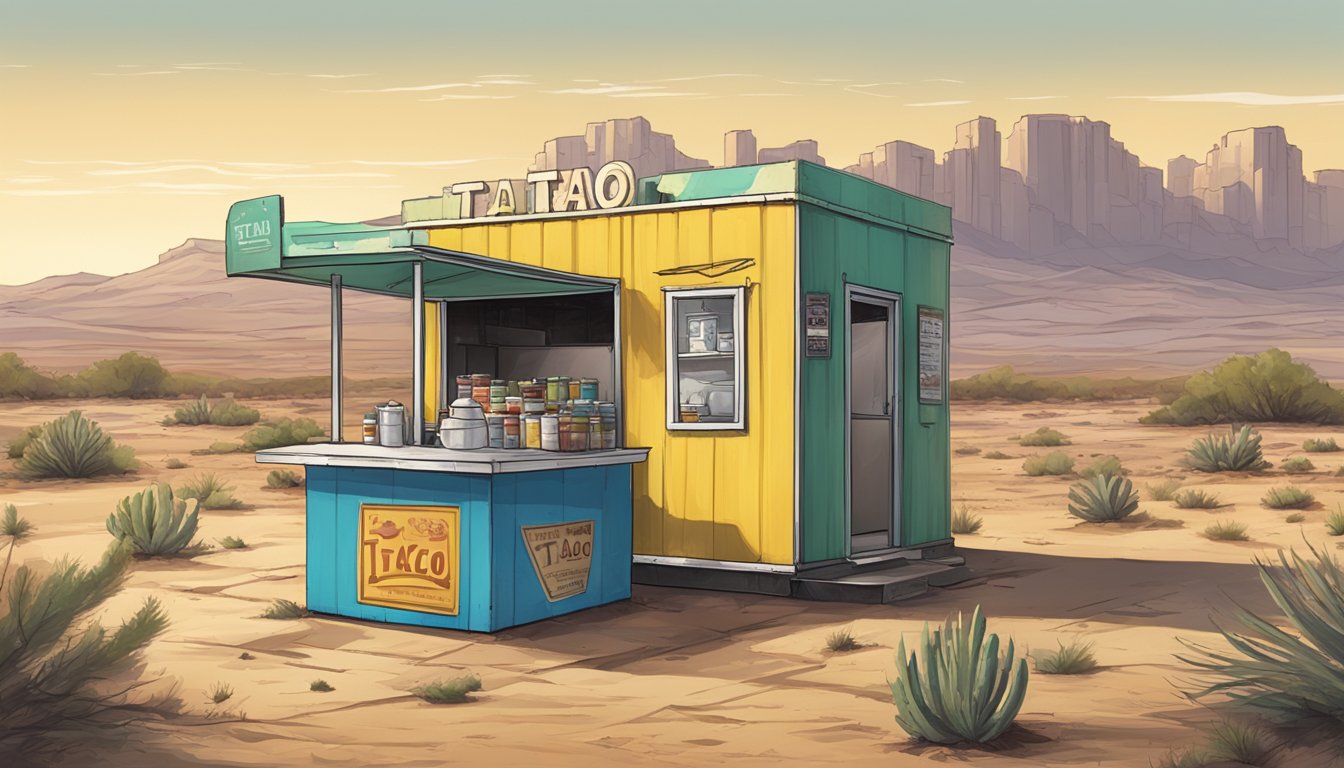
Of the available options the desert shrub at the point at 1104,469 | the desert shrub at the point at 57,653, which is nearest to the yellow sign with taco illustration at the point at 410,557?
the desert shrub at the point at 57,653

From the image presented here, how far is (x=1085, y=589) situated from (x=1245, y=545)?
14.2ft

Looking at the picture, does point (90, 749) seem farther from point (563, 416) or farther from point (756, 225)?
point (756, 225)

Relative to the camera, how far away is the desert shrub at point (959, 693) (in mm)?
5836

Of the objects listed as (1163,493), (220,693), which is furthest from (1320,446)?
(220,693)

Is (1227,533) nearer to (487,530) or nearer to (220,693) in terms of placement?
(487,530)

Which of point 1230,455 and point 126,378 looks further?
point 126,378

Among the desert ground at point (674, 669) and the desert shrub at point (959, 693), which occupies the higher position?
the desert shrub at point (959, 693)

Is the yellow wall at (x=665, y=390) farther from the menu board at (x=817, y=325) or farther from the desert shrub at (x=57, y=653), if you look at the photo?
the desert shrub at (x=57, y=653)

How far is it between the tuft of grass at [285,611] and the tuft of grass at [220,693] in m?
2.31

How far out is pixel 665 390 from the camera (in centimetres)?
1062

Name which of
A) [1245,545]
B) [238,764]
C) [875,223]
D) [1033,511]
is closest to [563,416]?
A: [875,223]

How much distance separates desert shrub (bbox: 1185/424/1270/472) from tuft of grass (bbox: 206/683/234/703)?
62.9ft

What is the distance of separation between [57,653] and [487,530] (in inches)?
121

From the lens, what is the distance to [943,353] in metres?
12.5
